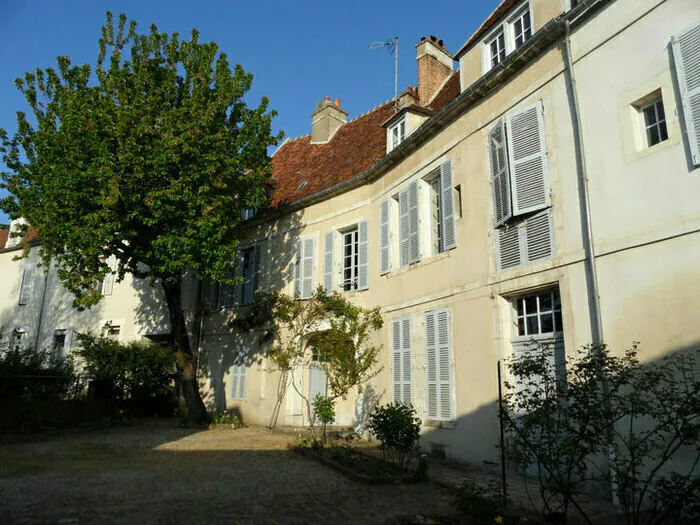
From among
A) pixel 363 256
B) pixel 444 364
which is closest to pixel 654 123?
pixel 444 364

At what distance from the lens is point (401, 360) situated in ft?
32.4

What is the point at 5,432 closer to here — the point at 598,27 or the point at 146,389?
the point at 146,389

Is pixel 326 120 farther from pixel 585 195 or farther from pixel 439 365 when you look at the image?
pixel 585 195

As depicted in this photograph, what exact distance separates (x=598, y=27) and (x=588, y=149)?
1.66 m

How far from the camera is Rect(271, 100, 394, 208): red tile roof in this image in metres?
13.0

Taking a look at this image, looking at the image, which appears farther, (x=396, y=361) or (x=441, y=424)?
(x=396, y=361)

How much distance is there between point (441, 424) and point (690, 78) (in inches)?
234

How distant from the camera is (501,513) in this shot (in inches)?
178

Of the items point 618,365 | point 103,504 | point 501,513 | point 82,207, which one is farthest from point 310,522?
point 82,207

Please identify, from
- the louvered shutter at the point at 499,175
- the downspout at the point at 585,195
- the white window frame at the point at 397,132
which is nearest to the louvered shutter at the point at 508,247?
the louvered shutter at the point at 499,175

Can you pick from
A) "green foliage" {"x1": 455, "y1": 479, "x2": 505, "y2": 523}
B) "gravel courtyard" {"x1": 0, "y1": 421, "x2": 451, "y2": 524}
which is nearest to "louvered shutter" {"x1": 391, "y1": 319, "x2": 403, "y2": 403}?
"gravel courtyard" {"x1": 0, "y1": 421, "x2": 451, "y2": 524}

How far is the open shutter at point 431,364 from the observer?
883cm

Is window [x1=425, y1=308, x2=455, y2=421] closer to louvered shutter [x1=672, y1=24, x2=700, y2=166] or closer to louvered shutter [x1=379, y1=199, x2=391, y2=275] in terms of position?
louvered shutter [x1=379, y1=199, x2=391, y2=275]

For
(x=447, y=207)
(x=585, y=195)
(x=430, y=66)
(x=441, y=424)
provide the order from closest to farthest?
(x=585, y=195) < (x=441, y=424) < (x=447, y=207) < (x=430, y=66)
